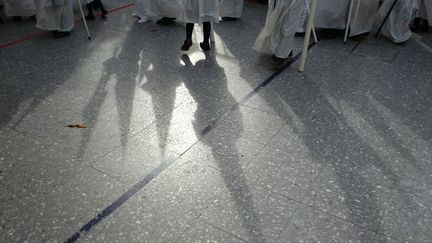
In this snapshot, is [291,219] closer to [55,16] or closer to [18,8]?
[55,16]

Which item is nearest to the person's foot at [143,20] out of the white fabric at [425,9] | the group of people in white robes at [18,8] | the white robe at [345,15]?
the group of people in white robes at [18,8]

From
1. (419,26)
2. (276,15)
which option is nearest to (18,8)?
(276,15)

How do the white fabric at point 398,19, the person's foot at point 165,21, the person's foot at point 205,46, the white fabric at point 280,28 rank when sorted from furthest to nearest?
the person's foot at point 165,21
the white fabric at point 398,19
the person's foot at point 205,46
the white fabric at point 280,28

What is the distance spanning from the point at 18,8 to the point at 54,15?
968 millimetres

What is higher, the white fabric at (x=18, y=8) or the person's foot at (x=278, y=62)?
the white fabric at (x=18, y=8)

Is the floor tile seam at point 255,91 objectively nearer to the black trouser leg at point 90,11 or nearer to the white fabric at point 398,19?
the white fabric at point 398,19

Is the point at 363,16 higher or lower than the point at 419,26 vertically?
higher

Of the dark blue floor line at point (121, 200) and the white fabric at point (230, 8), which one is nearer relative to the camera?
the dark blue floor line at point (121, 200)

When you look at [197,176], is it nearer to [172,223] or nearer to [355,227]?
[172,223]

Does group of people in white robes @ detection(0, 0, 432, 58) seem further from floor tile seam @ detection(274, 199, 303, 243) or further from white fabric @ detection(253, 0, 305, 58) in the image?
floor tile seam @ detection(274, 199, 303, 243)

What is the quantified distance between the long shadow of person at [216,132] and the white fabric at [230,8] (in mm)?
1192

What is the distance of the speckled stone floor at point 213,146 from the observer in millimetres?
1775

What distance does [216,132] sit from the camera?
246cm

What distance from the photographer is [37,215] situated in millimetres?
1813
